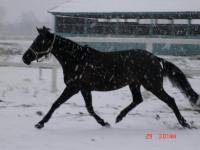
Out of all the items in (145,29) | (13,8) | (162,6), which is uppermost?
(162,6)

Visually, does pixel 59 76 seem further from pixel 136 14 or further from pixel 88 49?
pixel 136 14

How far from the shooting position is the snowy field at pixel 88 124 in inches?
178

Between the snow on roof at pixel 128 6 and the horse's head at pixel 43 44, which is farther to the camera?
the snow on roof at pixel 128 6

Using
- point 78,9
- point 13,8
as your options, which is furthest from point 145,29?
point 13,8

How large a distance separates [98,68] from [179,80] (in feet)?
4.29

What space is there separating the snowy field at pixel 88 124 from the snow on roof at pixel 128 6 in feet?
46.4

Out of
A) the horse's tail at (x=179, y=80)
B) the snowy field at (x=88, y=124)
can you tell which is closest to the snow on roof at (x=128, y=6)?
the snowy field at (x=88, y=124)

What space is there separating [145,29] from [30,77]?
13745 millimetres

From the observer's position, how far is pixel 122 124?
5.81m
